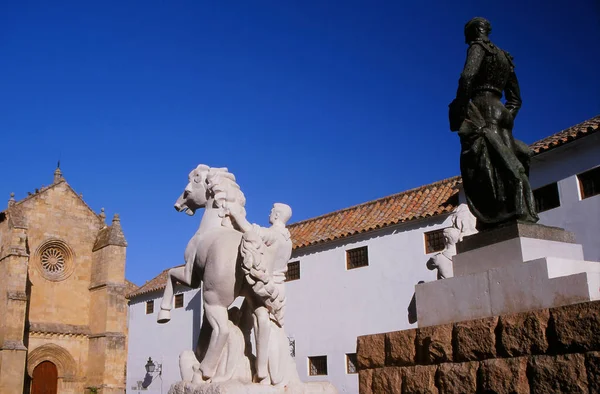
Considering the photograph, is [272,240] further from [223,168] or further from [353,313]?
[353,313]

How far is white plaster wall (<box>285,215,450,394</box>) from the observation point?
1698 centimetres

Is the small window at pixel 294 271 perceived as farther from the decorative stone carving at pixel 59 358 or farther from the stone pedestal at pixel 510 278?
the stone pedestal at pixel 510 278

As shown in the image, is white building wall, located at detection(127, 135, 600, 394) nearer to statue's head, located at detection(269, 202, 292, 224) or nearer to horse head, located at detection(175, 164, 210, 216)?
statue's head, located at detection(269, 202, 292, 224)

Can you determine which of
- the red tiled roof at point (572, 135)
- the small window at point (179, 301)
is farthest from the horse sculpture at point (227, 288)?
the small window at point (179, 301)

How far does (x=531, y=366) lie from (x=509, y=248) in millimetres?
903

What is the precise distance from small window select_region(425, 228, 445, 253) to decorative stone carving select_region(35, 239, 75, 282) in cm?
2123

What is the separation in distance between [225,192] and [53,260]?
2815cm

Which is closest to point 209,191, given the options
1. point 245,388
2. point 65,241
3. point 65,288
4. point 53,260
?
point 245,388

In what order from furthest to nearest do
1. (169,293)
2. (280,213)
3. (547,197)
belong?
(547,197) < (280,213) < (169,293)

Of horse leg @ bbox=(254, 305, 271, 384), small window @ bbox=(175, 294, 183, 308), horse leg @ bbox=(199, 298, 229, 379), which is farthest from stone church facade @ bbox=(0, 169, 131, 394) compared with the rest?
horse leg @ bbox=(254, 305, 271, 384)

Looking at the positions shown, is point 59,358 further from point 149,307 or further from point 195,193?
point 195,193

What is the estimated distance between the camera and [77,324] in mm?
30594

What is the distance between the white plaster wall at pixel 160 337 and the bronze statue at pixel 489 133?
64.8 feet

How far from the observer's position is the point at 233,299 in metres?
5.51
